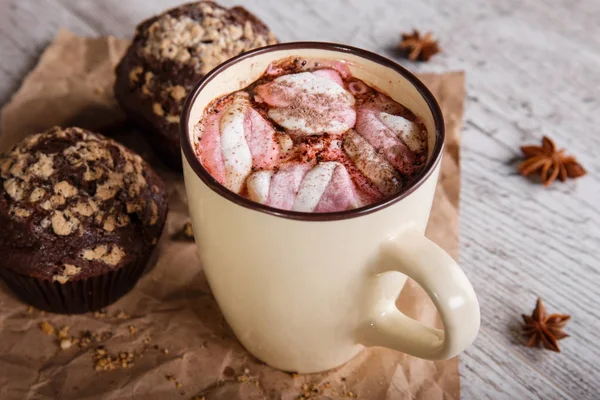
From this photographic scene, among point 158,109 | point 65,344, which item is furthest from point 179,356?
point 158,109

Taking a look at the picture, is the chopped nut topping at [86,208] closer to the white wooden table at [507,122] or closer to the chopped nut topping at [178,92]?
the chopped nut topping at [178,92]

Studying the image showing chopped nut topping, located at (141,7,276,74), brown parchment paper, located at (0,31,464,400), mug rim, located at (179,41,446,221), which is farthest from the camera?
chopped nut topping, located at (141,7,276,74)

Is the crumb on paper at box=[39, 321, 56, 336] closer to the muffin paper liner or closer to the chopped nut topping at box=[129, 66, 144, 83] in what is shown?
the muffin paper liner

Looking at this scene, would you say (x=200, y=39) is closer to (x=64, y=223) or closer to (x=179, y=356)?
(x=64, y=223)

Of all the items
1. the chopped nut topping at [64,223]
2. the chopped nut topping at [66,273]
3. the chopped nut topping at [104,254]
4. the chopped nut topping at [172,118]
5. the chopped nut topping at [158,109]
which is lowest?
the chopped nut topping at [66,273]

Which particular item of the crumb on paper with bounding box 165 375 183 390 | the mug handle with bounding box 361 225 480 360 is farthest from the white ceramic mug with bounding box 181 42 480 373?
the crumb on paper with bounding box 165 375 183 390

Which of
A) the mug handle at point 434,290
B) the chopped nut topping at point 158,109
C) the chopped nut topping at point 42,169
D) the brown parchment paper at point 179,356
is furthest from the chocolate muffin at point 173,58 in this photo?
the mug handle at point 434,290

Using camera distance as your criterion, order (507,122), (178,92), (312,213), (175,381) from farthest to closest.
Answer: (507,122) < (178,92) < (175,381) < (312,213)

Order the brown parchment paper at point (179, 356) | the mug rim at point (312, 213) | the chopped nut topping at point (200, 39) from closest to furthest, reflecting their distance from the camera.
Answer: the mug rim at point (312, 213), the brown parchment paper at point (179, 356), the chopped nut topping at point (200, 39)

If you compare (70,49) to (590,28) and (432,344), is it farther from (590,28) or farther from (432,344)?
(590,28)
